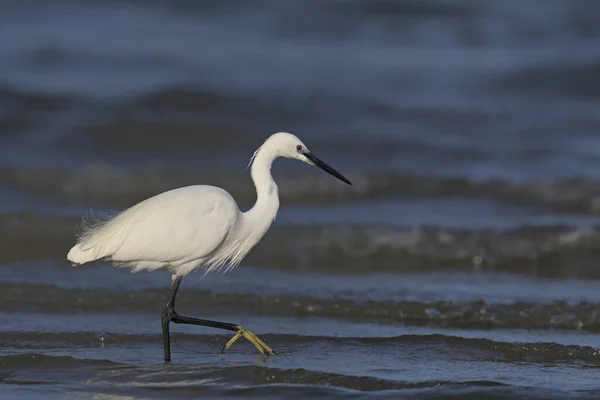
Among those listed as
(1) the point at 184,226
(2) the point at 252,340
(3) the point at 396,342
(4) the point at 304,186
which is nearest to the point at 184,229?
(1) the point at 184,226

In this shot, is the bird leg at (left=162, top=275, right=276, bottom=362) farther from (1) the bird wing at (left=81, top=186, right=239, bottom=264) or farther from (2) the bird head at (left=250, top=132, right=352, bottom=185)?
(2) the bird head at (left=250, top=132, right=352, bottom=185)

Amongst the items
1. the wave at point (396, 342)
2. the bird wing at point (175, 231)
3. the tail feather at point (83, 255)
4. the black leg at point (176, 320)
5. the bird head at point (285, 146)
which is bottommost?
the wave at point (396, 342)

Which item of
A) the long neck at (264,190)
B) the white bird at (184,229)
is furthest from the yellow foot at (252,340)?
Answer: the long neck at (264,190)

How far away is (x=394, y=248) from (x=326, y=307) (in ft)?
6.31

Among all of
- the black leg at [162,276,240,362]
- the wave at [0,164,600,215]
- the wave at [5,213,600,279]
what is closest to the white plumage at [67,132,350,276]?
the black leg at [162,276,240,362]

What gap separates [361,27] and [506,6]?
3.15 metres

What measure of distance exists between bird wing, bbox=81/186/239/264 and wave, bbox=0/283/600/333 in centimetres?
125

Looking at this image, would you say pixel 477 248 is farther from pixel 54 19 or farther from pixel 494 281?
pixel 54 19

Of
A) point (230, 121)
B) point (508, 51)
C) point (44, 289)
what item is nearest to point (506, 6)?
point (508, 51)

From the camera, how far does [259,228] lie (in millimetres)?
6945

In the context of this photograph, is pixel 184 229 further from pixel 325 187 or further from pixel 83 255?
pixel 325 187

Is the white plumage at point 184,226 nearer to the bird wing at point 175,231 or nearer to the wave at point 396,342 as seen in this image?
the bird wing at point 175,231

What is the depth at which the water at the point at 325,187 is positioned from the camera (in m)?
6.47

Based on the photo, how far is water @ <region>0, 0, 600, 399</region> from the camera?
647cm
